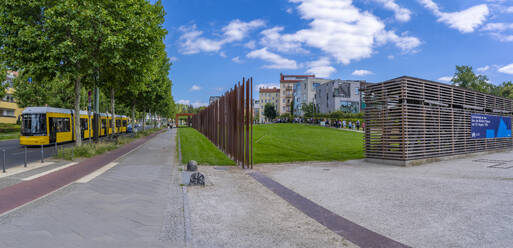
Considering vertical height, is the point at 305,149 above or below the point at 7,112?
below

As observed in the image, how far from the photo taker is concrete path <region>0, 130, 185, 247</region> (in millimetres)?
4516

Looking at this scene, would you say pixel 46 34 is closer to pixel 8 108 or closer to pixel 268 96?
pixel 8 108

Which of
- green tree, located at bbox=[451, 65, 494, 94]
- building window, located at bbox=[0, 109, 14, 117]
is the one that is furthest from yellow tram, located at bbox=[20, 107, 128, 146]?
green tree, located at bbox=[451, 65, 494, 94]

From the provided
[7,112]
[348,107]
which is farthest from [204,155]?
[7,112]

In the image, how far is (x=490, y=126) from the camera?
18.2 m

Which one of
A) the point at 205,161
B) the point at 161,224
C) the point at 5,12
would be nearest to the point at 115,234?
the point at 161,224

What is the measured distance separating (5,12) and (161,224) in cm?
1481

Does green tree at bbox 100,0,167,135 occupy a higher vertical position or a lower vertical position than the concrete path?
higher

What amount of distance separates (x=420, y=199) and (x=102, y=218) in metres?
6.88

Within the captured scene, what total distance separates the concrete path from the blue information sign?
16.6 m

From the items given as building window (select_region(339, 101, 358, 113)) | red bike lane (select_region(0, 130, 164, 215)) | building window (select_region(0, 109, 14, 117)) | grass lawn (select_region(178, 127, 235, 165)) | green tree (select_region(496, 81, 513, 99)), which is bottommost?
red bike lane (select_region(0, 130, 164, 215))

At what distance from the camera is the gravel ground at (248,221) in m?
4.61

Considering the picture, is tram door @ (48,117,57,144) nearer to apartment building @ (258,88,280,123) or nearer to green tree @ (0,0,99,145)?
green tree @ (0,0,99,145)

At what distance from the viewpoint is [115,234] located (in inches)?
188
